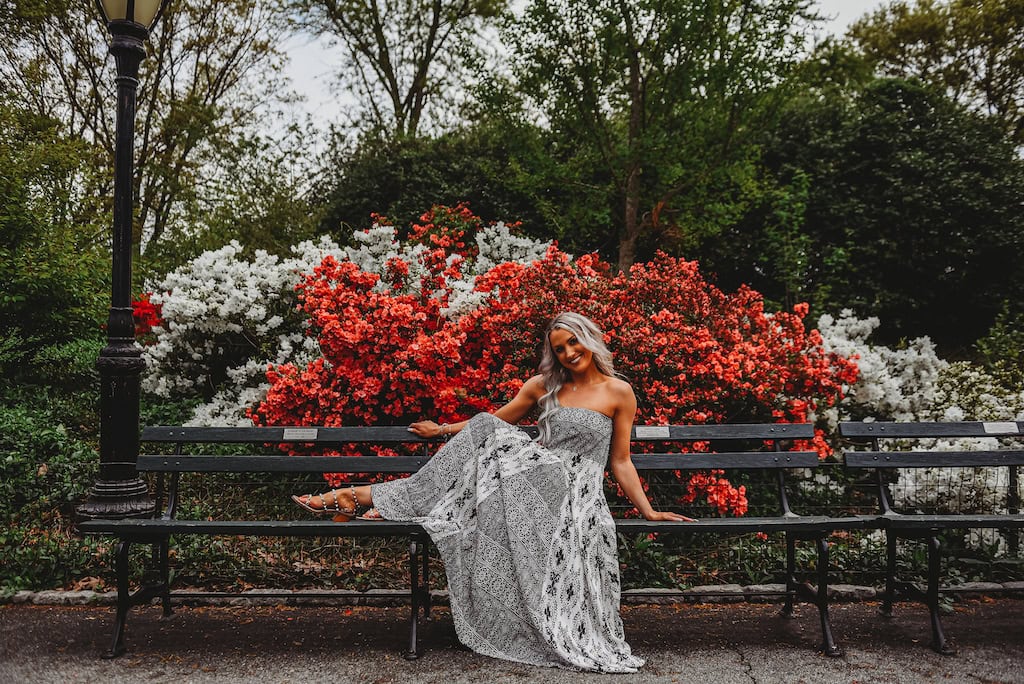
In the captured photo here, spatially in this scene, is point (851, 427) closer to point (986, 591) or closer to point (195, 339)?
point (986, 591)

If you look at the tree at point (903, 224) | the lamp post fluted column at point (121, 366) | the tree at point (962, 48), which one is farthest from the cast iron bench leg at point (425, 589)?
the tree at point (962, 48)

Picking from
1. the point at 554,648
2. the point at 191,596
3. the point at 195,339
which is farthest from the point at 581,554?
the point at 195,339

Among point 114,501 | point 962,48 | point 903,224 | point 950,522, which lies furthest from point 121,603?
point 962,48

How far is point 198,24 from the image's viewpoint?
15.3m

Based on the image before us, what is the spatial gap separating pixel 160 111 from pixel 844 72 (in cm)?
1699

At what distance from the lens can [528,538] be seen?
3508 mm

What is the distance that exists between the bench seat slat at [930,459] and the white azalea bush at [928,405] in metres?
0.81

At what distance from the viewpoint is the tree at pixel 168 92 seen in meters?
13.3

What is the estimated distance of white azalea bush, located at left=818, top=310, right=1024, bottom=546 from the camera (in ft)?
17.5

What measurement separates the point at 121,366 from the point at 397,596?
2092mm

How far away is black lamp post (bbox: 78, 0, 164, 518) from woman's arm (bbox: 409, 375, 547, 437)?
1638 mm

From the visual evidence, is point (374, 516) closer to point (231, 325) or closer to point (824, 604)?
point (824, 604)

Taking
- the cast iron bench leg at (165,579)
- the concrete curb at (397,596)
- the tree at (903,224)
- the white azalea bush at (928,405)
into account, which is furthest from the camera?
the tree at (903,224)

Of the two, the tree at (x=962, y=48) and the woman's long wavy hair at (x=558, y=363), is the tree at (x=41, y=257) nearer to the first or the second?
the woman's long wavy hair at (x=558, y=363)
